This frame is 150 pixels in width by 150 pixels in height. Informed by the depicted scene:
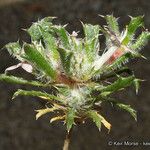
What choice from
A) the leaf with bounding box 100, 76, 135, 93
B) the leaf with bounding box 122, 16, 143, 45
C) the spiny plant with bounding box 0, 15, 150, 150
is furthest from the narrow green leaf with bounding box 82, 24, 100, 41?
the leaf with bounding box 100, 76, 135, 93

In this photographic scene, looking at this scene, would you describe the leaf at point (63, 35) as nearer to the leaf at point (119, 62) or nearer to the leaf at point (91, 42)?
the leaf at point (91, 42)

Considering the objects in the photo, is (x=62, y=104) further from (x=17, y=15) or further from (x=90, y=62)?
(x=17, y=15)

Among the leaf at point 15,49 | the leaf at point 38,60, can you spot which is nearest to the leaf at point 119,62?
the leaf at point 38,60

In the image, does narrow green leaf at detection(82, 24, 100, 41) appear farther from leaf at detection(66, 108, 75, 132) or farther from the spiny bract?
Answer: leaf at detection(66, 108, 75, 132)

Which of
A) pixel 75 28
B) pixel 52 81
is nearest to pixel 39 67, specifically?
pixel 52 81

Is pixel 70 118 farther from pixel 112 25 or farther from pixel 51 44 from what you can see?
pixel 112 25

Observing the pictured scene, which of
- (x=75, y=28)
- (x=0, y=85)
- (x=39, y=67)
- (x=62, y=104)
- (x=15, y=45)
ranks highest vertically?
(x=75, y=28)
